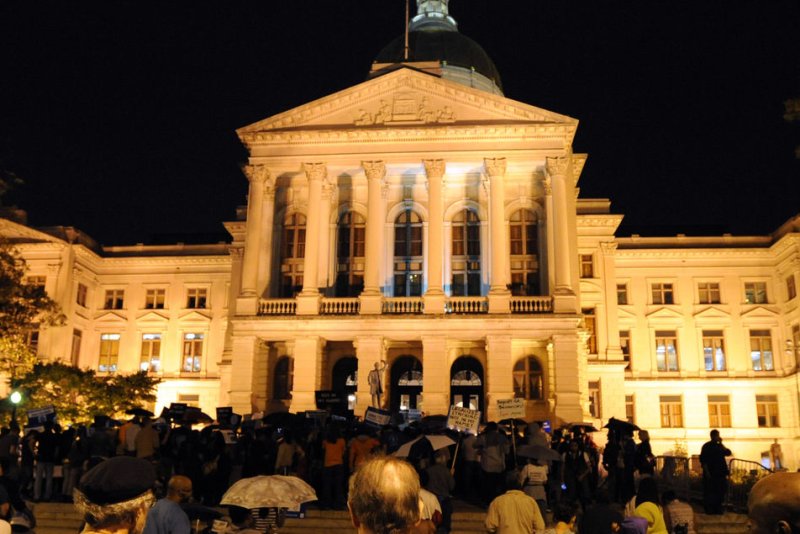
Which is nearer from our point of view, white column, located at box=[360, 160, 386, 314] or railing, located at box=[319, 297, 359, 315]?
white column, located at box=[360, 160, 386, 314]

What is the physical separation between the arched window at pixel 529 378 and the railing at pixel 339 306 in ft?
27.0

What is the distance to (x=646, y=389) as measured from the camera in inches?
1948

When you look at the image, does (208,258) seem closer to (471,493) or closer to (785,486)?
(471,493)

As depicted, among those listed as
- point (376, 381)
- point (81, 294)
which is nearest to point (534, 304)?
point (376, 381)

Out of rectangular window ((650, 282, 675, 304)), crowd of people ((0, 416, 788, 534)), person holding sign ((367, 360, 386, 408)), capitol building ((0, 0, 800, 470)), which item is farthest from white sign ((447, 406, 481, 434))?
rectangular window ((650, 282, 675, 304))

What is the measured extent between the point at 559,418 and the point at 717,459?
60.8 feet

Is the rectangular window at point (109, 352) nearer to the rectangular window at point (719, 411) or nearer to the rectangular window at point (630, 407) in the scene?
the rectangular window at point (630, 407)

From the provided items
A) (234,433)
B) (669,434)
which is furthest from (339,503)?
(669,434)

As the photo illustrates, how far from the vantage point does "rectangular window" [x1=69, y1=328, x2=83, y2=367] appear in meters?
50.7

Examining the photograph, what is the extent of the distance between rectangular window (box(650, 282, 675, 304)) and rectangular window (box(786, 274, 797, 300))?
6.61 meters

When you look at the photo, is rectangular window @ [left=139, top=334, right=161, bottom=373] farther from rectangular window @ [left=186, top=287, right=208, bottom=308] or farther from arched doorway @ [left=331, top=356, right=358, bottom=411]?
arched doorway @ [left=331, top=356, right=358, bottom=411]

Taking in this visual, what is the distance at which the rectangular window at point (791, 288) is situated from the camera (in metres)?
48.9

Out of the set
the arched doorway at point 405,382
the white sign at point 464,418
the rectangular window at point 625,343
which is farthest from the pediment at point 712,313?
the white sign at point 464,418

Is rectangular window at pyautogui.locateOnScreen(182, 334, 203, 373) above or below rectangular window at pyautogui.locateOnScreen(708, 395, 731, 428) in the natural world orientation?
above
